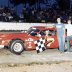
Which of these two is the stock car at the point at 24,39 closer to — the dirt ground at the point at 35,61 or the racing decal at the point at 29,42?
the racing decal at the point at 29,42

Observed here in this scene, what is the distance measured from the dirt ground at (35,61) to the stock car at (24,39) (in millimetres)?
262

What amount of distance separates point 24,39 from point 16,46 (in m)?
0.48

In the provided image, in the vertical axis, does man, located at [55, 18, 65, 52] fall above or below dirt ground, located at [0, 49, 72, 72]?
above

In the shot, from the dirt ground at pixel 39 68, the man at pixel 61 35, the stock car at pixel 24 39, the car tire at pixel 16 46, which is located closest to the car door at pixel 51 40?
the stock car at pixel 24 39

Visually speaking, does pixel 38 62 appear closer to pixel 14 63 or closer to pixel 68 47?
pixel 14 63

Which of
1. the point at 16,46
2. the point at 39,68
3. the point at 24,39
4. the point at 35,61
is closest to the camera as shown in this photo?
the point at 39,68

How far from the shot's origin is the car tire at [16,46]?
15.0 m

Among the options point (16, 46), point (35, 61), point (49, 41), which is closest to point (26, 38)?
point (16, 46)

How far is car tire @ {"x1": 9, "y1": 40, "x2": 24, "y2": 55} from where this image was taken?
14961 millimetres

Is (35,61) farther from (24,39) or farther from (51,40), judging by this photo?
(51,40)

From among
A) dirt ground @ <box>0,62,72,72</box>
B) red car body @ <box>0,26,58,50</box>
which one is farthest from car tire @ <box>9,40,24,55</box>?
dirt ground @ <box>0,62,72,72</box>

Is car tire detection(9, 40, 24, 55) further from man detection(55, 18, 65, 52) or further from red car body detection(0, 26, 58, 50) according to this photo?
man detection(55, 18, 65, 52)

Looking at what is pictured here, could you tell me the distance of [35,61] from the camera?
1284cm

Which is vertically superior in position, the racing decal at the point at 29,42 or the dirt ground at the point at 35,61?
the racing decal at the point at 29,42
